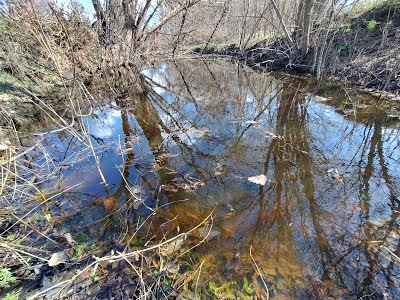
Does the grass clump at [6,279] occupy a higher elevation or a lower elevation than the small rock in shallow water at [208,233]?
higher

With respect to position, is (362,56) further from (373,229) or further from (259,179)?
(373,229)

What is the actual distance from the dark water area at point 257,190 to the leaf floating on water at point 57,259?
0.84 feet

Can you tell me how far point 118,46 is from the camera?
9172 mm

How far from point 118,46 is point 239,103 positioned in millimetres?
5003

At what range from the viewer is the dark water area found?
8.09 ft

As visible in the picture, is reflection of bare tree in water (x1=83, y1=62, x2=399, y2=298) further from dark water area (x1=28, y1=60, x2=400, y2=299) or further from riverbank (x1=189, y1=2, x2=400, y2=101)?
riverbank (x1=189, y1=2, x2=400, y2=101)

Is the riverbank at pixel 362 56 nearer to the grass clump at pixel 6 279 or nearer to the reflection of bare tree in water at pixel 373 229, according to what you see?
the reflection of bare tree in water at pixel 373 229

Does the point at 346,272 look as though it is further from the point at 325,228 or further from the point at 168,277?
the point at 168,277

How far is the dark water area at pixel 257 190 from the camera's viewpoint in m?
2.47

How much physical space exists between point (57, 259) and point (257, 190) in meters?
2.38

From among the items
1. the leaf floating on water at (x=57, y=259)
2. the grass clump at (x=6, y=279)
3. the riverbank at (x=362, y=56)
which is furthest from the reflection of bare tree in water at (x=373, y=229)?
the riverbank at (x=362, y=56)

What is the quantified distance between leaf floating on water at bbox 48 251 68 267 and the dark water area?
257 millimetres

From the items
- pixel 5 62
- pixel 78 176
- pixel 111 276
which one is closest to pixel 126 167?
pixel 78 176

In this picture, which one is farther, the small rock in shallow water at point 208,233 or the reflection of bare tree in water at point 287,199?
the small rock in shallow water at point 208,233
